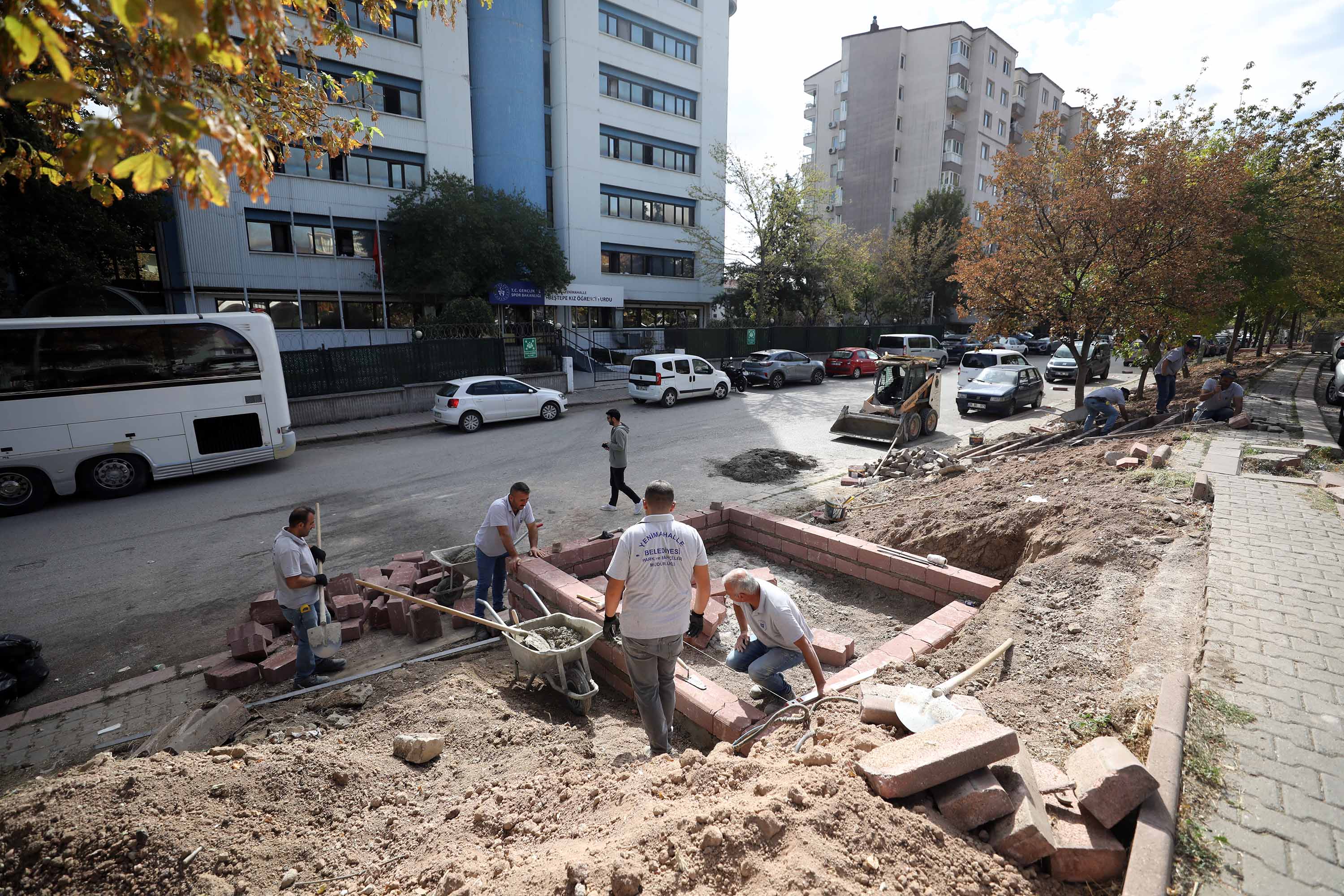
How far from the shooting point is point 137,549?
8.34 m

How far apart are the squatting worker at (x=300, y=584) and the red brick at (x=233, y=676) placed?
1.12ft

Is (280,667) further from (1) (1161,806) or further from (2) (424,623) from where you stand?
(1) (1161,806)

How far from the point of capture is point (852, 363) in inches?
1099

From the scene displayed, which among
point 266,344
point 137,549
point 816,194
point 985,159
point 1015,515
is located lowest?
point 137,549

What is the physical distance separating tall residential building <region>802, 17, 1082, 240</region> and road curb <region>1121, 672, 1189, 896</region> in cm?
5033

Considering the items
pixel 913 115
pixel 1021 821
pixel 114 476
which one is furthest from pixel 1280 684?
pixel 913 115

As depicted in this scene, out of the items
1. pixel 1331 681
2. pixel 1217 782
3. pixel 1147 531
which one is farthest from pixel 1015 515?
pixel 1217 782

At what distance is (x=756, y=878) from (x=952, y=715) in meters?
1.51

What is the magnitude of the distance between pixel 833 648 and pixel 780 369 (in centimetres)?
2038

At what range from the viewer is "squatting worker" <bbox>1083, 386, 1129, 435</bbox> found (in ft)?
42.2

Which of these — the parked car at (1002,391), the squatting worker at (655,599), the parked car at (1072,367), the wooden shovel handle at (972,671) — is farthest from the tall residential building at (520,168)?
the wooden shovel handle at (972,671)

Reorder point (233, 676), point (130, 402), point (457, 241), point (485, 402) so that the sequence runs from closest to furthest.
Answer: point (233, 676) < point (130, 402) < point (485, 402) < point (457, 241)

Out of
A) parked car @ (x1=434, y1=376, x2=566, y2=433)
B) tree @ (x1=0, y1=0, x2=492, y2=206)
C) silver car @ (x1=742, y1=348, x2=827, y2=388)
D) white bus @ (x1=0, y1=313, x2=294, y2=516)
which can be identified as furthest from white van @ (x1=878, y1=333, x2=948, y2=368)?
tree @ (x1=0, y1=0, x2=492, y2=206)

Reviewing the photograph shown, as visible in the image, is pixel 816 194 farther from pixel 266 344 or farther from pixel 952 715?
pixel 952 715
